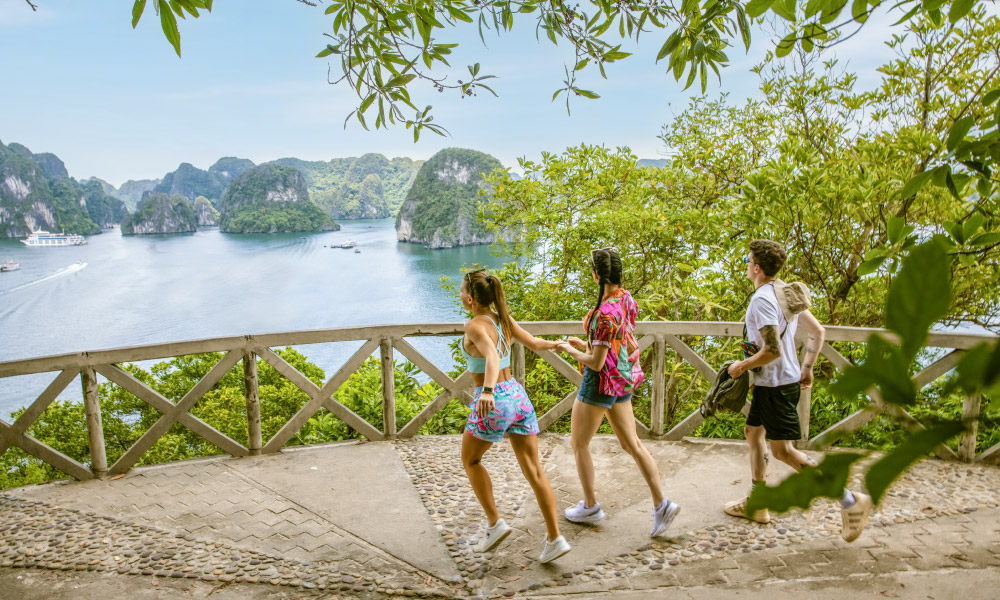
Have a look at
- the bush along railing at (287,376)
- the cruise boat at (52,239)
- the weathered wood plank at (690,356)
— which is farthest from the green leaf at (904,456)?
the cruise boat at (52,239)

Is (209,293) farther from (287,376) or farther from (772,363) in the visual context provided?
(772,363)

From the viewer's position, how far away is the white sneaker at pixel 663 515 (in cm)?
367

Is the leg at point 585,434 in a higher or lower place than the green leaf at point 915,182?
lower

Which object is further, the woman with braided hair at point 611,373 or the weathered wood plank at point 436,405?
the weathered wood plank at point 436,405

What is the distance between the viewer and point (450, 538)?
382cm

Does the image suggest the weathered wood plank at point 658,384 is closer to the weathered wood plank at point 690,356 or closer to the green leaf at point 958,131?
the weathered wood plank at point 690,356

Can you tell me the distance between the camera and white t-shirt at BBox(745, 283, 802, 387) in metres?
3.48

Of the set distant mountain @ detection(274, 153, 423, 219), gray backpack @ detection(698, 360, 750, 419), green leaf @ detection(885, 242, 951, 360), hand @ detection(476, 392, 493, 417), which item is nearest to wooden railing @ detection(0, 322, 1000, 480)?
gray backpack @ detection(698, 360, 750, 419)

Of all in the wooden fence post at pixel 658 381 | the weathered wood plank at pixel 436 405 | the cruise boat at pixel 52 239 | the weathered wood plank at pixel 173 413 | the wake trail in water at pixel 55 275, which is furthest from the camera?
the cruise boat at pixel 52 239

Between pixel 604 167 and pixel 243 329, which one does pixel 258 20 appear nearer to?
pixel 243 329

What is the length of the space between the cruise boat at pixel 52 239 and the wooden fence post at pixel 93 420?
89755 mm

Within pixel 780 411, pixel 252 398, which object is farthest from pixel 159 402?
pixel 780 411

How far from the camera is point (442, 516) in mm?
Result: 4102

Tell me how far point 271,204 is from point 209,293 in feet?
118
